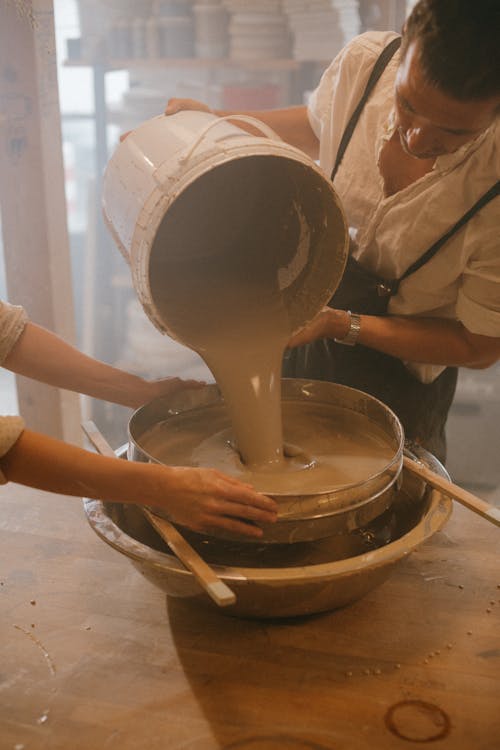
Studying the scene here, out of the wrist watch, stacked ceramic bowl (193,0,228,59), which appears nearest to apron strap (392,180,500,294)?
the wrist watch

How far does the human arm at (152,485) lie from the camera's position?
1.00 m

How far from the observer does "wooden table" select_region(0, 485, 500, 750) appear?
3.10 feet

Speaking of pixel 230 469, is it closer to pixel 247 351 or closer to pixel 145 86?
pixel 247 351

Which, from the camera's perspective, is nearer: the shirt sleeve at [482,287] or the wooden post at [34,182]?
the shirt sleeve at [482,287]

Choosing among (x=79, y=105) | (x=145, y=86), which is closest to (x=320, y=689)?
(x=145, y=86)

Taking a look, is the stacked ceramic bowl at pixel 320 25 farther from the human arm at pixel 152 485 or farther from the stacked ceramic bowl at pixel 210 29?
the human arm at pixel 152 485

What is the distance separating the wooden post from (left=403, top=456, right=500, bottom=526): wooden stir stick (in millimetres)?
1406

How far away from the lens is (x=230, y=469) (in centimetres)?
124

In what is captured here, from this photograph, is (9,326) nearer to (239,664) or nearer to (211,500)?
(211,500)

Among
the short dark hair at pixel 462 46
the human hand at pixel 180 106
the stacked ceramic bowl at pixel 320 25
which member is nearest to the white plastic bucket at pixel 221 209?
the human hand at pixel 180 106

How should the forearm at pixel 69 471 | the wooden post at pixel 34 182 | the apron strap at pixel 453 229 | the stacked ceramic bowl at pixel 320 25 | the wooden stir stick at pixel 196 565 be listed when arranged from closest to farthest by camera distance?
the wooden stir stick at pixel 196 565, the forearm at pixel 69 471, the apron strap at pixel 453 229, the wooden post at pixel 34 182, the stacked ceramic bowl at pixel 320 25

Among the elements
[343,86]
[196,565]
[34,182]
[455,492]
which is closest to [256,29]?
[34,182]

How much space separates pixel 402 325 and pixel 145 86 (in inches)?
83.4

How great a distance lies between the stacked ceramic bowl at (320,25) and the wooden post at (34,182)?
947mm
